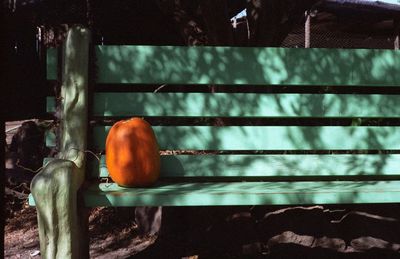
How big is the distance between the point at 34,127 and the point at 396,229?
150 inches

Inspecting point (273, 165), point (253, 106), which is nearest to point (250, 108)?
point (253, 106)

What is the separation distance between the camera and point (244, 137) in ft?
9.25

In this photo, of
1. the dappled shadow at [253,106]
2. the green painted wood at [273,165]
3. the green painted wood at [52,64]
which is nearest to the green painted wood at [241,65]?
the dappled shadow at [253,106]

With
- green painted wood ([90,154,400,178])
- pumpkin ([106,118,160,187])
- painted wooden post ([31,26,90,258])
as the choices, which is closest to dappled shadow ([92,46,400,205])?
green painted wood ([90,154,400,178])

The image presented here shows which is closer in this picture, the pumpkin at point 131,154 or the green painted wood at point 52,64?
the pumpkin at point 131,154

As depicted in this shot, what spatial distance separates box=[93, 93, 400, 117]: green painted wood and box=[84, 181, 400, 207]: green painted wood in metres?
0.52

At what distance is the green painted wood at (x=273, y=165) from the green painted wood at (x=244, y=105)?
0.24 meters

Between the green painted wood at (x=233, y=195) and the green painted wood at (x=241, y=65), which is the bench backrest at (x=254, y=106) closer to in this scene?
the green painted wood at (x=241, y=65)

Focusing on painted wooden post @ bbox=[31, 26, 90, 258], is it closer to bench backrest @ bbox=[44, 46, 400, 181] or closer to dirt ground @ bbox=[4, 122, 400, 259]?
bench backrest @ bbox=[44, 46, 400, 181]

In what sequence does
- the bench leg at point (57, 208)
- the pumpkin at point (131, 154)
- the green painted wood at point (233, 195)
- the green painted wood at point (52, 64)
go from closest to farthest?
the bench leg at point (57, 208) → the green painted wood at point (233, 195) → the pumpkin at point (131, 154) → the green painted wood at point (52, 64)

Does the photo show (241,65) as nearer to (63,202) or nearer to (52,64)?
(52,64)

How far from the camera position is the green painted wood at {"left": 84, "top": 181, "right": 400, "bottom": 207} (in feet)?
7.19

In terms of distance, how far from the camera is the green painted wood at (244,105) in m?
2.79

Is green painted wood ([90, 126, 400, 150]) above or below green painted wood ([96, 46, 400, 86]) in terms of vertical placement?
below
